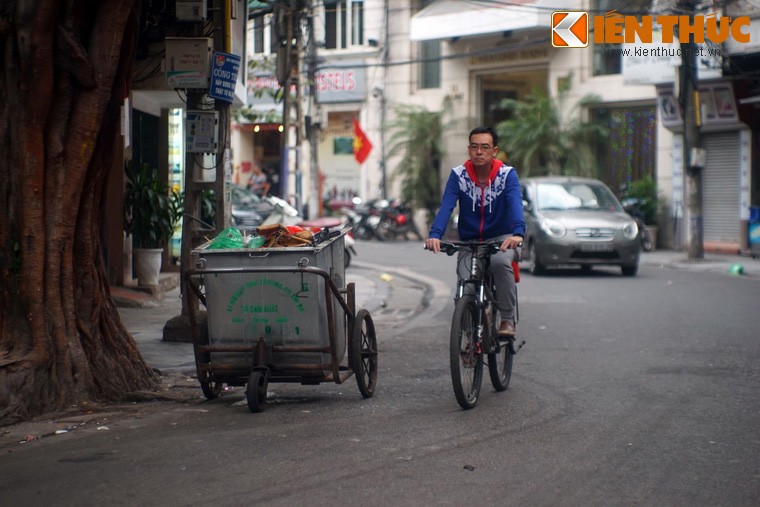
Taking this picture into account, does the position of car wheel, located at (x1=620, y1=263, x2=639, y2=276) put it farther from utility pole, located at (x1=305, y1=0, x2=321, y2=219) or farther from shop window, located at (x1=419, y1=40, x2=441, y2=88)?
shop window, located at (x1=419, y1=40, x2=441, y2=88)

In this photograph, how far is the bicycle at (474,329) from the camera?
21.9ft

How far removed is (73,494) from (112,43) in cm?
323

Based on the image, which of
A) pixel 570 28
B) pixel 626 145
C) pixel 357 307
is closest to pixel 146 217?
pixel 357 307

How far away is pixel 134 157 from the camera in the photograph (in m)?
15.2

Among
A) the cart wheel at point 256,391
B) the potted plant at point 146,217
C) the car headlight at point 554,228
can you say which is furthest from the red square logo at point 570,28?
the cart wheel at point 256,391

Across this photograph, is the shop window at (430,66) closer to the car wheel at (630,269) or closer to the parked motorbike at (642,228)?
the parked motorbike at (642,228)

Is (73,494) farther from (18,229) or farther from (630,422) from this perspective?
(630,422)

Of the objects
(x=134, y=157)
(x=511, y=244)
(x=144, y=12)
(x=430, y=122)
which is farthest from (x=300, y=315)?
(x=430, y=122)

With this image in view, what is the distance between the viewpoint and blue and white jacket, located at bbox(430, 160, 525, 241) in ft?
24.2

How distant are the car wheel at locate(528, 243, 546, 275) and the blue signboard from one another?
29.9 ft

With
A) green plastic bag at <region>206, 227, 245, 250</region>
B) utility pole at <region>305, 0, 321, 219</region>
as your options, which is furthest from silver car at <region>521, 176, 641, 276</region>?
green plastic bag at <region>206, 227, 245, 250</region>

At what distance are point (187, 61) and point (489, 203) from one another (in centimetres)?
380

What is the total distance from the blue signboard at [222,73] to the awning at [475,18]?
21.2 metres

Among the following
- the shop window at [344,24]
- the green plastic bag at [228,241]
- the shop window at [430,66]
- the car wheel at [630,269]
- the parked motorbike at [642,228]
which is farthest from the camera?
the shop window at [344,24]
